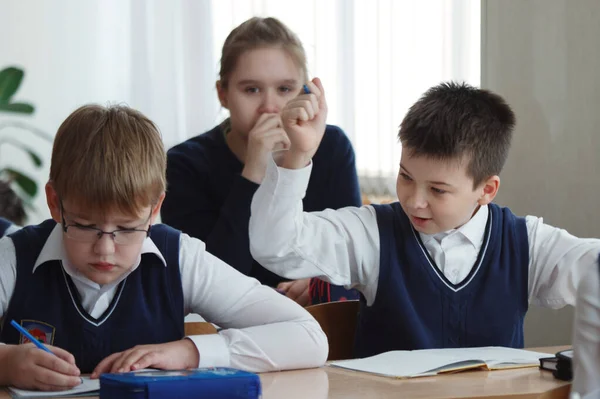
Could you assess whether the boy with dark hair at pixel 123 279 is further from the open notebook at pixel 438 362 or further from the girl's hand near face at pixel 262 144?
the girl's hand near face at pixel 262 144

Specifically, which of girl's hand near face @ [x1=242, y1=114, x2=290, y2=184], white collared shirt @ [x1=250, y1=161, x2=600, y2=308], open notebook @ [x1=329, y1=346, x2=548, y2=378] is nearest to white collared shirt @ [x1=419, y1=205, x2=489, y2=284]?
white collared shirt @ [x1=250, y1=161, x2=600, y2=308]

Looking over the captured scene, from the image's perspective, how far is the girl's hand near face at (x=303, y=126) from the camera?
1.76 meters

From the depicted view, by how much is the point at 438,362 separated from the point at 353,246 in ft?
1.37

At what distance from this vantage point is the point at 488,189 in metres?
1.89

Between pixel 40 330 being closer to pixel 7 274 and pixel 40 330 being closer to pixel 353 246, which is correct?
pixel 7 274

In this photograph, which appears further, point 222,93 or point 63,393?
point 222,93

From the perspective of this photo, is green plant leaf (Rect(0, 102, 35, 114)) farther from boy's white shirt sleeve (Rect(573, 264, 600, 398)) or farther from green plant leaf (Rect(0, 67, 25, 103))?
boy's white shirt sleeve (Rect(573, 264, 600, 398))

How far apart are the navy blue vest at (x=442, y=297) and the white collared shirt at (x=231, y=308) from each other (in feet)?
0.99

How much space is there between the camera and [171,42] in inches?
187

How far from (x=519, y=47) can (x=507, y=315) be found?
1.39 metres

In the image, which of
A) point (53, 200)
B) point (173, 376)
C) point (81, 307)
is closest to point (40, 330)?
point (81, 307)

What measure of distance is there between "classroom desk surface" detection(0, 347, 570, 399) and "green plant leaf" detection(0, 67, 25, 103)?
3.52 metres

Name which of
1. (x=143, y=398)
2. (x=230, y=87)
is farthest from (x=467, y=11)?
(x=143, y=398)

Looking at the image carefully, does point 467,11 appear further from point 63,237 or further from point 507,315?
point 63,237
